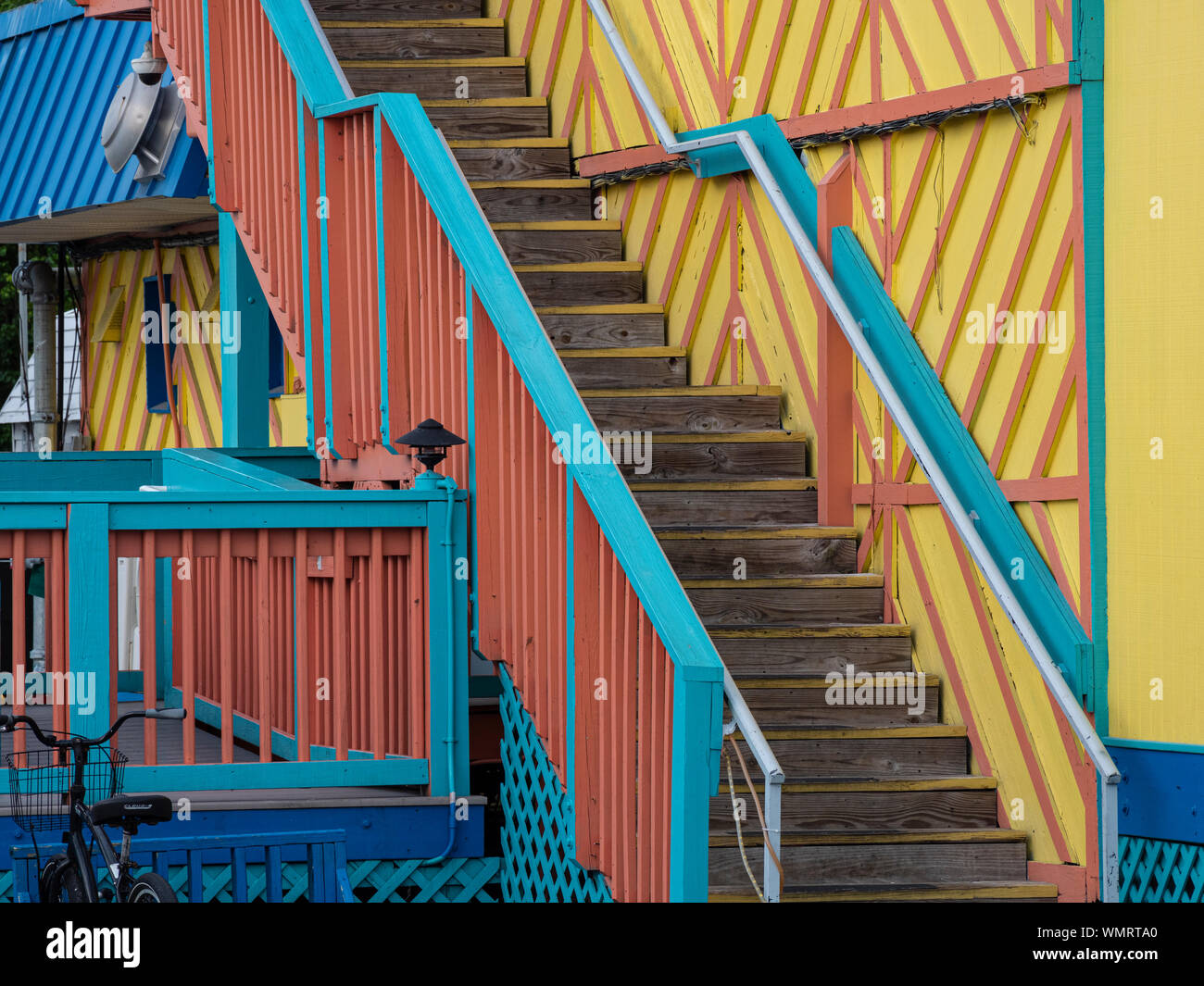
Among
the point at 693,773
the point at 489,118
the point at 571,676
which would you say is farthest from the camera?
the point at 489,118

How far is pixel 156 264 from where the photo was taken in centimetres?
1540

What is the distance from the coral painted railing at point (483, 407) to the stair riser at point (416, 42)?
2.27 feet

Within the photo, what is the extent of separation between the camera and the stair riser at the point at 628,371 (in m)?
8.20

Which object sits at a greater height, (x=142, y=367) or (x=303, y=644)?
(x=142, y=367)

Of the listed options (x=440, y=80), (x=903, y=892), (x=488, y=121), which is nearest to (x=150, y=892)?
(x=903, y=892)

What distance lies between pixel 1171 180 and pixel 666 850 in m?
2.65

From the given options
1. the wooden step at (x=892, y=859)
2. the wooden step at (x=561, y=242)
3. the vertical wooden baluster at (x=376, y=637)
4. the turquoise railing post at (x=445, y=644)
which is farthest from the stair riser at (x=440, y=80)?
the wooden step at (x=892, y=859)

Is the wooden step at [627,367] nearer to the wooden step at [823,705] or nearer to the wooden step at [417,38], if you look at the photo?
the wooden step at [823,705]

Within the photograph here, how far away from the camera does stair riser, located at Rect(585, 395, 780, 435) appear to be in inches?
313

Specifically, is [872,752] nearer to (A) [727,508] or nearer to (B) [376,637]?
(A) [727,508]

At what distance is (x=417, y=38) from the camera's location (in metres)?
9.81

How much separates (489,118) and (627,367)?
184cm

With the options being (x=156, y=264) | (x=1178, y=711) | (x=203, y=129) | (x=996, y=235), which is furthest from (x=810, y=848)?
(x=156, y=264)

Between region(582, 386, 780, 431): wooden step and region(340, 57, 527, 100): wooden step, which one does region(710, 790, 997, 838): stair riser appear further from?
region(340, 57, 527, 100): wooden step
